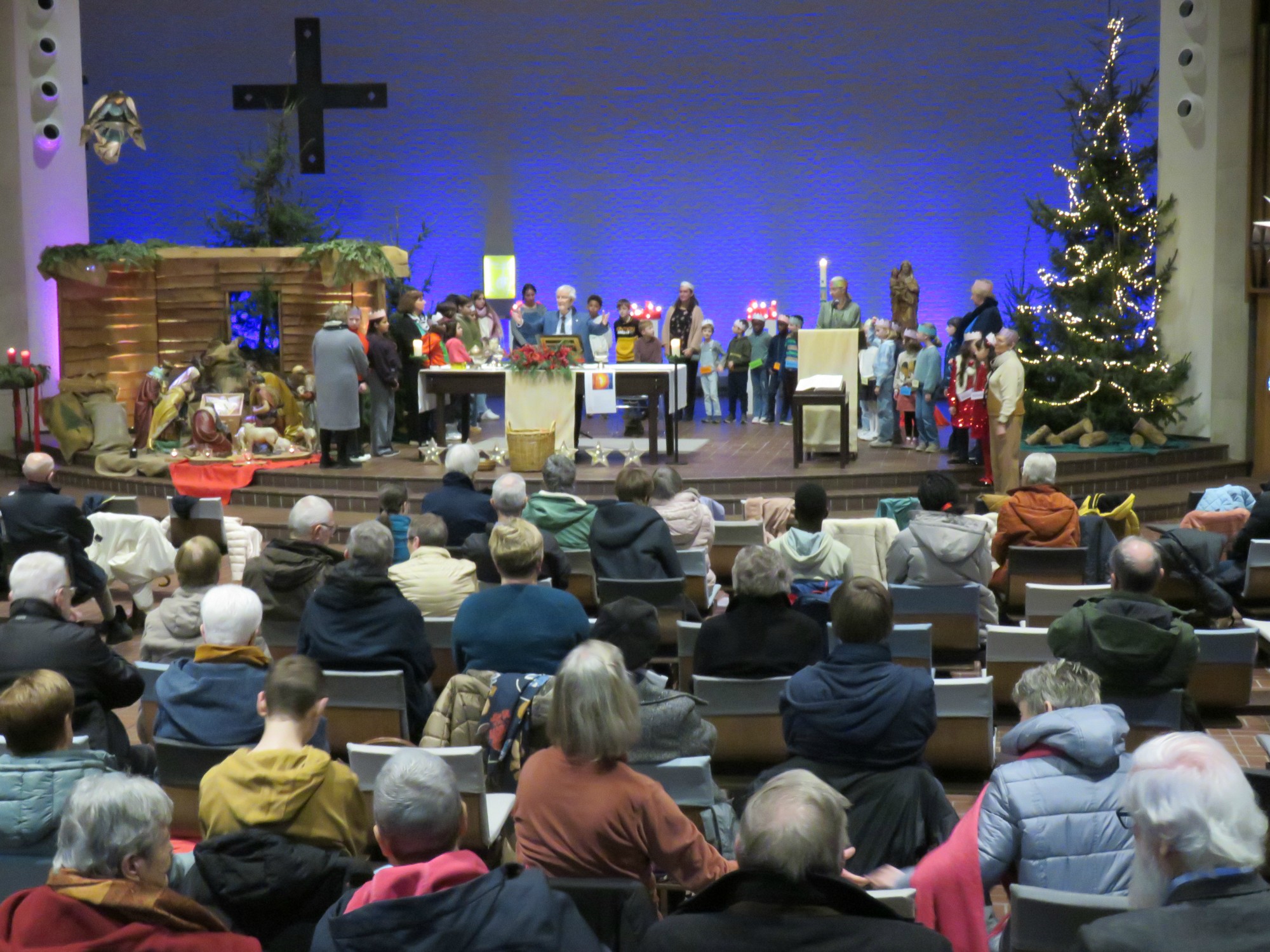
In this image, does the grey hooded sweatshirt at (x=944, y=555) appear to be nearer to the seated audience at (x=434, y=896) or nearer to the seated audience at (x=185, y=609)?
the seated audience at (x=185, y=609)

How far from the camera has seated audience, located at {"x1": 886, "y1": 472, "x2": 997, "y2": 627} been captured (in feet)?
21.5

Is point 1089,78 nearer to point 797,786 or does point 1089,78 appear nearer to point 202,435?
point 202,435

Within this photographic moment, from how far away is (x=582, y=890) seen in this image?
3.18m

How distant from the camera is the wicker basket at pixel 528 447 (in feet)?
39.5

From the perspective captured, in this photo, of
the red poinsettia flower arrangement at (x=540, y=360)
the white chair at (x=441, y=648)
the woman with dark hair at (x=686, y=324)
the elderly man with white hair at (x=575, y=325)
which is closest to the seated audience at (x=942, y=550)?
the white chair at (x=441, y=648)

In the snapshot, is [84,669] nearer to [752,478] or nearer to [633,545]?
[633,545]

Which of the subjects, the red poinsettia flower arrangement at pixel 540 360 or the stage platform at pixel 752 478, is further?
the red poinsettia flower arrangement at pixel 540 360

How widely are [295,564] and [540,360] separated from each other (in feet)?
21.7

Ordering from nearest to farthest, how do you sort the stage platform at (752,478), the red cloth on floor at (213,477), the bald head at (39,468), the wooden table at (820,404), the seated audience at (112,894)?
the seated audience at (112,894) < the bald head at (39,468) < the stage platform at (752,478) < the wooden table at (820,404) < the red cloth on floor at (213,477)

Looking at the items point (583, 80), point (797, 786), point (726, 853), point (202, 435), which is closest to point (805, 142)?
point (583, 80)

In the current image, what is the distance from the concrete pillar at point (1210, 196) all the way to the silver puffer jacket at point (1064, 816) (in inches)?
442

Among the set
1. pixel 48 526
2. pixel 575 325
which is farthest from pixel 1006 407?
pixel 48 526

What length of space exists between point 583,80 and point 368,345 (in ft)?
21.8

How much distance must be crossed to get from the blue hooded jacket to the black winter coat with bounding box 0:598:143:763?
2.15 m
